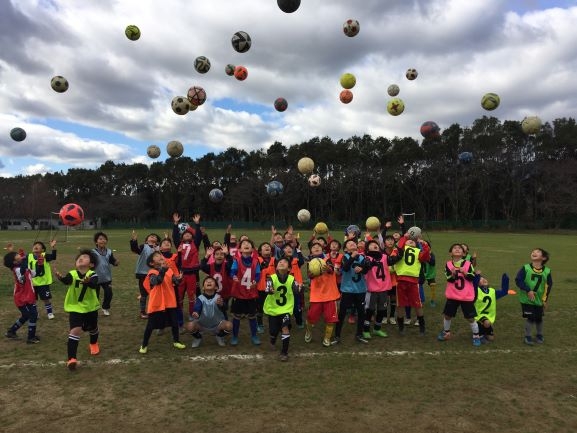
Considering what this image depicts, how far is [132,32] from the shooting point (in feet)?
48.1

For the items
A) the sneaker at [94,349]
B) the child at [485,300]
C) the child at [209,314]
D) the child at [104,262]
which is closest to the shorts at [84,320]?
the sneaker at [94,349]

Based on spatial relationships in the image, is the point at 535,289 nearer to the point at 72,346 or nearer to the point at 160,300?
the point at 160,300

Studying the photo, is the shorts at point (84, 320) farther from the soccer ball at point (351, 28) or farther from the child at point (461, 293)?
the soccer ball at point (351, 28)

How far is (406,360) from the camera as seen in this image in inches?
255

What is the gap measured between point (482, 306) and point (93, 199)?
364 ft

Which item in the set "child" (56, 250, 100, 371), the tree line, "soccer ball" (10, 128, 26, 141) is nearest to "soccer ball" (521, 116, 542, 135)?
"child" (56, 250, 100, 371)

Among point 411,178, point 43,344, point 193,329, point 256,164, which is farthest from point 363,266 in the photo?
point 256,164

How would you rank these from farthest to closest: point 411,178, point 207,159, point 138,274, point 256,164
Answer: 1. point 207,159
2. point 256,164
3. point 411,178
4. point 138,274

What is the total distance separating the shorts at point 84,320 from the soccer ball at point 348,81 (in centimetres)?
1413

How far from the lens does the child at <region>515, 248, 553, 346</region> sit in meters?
7.23

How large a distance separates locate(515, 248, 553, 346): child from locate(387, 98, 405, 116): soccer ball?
10.2 meters

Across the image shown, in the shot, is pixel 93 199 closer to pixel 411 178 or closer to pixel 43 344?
pixel 411 178

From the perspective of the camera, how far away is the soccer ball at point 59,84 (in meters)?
13.9

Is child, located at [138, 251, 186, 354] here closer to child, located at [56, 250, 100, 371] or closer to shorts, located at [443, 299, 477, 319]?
child, located at [56, 250, 100, 371]
